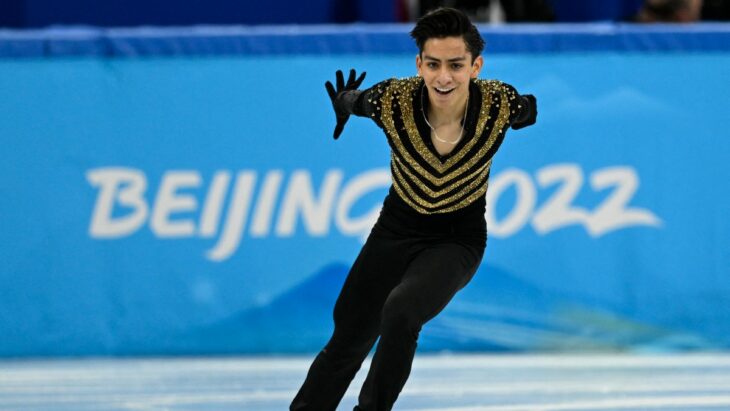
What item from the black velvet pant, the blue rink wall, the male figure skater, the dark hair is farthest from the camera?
the blue rink wall

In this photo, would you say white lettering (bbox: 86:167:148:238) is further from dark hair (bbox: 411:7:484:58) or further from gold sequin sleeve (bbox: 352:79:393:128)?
dark hair (bbox: 411:7:484:58)

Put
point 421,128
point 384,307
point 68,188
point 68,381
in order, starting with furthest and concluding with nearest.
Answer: point 68,188
point 68,381
point 421,128
point 384,307

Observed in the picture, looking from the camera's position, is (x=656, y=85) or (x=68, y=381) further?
(x=656, y=85)

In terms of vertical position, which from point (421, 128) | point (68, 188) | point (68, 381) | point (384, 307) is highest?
point (421, 128)

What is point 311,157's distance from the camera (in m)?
6.54

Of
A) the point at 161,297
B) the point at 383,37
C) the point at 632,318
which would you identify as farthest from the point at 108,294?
the point at 632,318

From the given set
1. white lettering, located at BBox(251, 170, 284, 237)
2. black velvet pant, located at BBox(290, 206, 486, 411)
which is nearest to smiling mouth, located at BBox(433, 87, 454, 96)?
black velvet pant, located at BBox(290, 206, 486, 411)

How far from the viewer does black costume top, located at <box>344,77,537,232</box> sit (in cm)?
438

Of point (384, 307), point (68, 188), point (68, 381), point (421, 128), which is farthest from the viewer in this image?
point (68, 188)

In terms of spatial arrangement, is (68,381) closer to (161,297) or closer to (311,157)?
(161,297)

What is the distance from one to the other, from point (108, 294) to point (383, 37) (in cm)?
185

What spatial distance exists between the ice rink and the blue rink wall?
0.82 feet

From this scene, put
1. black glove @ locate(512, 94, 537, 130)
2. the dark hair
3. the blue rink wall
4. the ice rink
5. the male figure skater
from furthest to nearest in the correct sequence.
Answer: the blue rink wall < the ice rink < black glove @ locate(512, 94, 537, 130) < the male figure skater < the dark hair

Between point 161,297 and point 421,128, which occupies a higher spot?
point 421,128
